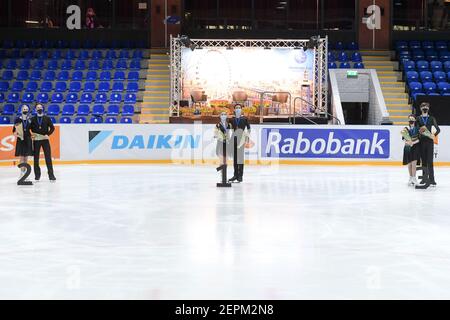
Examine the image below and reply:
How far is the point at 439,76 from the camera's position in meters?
29.3

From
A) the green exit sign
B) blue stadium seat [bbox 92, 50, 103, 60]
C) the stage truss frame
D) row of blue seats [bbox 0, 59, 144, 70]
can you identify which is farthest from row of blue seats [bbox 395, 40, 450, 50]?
blue stadium seat [bbox 92, 50, 103, 60]

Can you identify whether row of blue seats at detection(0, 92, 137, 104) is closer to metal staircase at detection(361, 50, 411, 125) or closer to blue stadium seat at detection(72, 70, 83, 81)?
blue stadium seat at detection(72, 70, 83, 81)

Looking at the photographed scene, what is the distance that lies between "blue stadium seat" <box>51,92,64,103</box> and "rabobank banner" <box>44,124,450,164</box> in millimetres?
5687

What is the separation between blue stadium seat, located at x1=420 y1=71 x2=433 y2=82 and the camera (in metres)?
29.2

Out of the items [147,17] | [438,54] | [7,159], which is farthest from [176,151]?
[438,54]

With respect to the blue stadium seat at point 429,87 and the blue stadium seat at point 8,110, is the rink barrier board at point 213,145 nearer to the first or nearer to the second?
→ the blue stadium seat at point 8,110

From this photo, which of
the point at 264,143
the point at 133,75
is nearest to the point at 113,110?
the point at 133,75

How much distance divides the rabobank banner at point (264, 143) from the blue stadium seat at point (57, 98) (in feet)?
18.7

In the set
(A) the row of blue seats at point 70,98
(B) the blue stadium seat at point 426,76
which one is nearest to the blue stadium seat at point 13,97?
(A) the row of blue seats at point 70,98

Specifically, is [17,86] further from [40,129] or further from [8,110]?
[40,129]

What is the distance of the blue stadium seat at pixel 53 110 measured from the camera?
2667 cm

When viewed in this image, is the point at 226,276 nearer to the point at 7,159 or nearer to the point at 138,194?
the point at 138,194

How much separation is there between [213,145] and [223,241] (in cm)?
1367

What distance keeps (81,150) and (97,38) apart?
12.1m
